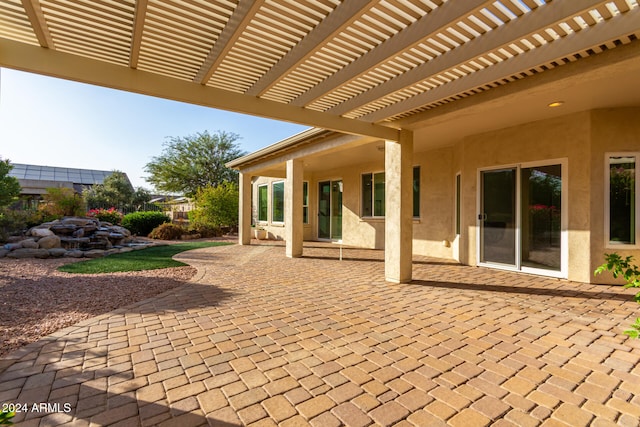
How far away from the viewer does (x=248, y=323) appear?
A: 3795 mm

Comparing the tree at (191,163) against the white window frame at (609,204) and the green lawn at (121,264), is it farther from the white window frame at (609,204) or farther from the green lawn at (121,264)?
the white window frame at (609,204)

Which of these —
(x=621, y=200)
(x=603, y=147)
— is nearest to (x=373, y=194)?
(x=603, y=147)

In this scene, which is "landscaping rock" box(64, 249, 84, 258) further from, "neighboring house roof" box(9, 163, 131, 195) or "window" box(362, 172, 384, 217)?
"neighboring house roof" box(9, 163, 131, 195)

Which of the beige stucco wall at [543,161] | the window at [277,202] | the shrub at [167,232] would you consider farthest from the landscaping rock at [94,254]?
the beige stucco wall at [543,161]

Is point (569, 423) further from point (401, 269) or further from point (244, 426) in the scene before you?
point (401, 269)

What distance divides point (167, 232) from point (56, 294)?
34.2 feet

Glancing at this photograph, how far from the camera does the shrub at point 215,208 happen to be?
54.8 feet

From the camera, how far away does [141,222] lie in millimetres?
16078

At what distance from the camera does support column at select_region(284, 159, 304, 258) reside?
943cm

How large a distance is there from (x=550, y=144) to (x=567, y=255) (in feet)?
7.17

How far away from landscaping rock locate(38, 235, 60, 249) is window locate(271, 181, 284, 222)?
8426 millimetres

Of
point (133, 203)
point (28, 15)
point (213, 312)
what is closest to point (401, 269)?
point (213, 312)

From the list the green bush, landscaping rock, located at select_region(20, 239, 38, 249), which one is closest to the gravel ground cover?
landscaping rock, located at select_region(20, 239, 38, 249)

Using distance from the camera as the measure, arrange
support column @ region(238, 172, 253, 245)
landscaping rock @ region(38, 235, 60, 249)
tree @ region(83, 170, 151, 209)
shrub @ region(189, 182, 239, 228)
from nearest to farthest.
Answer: landscaping rock @ region(38, 235, 60, 249)
support column @ region(238, 172, 253, 245)
shrub @ region(189, 182, 239, 228)
tree @ region(83, 170, 151, 209)
